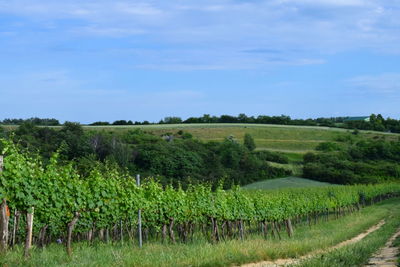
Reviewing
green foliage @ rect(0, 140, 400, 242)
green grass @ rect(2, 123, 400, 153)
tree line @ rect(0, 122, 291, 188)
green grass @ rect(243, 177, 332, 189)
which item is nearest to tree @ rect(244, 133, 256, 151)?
tree line @ rect(0, 122, 291, 188)

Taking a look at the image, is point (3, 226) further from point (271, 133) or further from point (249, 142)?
point (271, 133)

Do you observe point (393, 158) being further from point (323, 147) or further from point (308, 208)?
point (308, 208)

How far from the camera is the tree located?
9448cm

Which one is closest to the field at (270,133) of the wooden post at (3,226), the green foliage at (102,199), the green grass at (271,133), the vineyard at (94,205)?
the green grass at (271,133)

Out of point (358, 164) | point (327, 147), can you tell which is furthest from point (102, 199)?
point (327, 147)

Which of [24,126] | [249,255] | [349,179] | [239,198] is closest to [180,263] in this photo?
[249,255]

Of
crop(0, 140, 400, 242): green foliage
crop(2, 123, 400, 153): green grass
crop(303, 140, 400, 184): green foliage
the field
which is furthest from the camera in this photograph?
the field

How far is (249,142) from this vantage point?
95.6m

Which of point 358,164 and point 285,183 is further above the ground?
point 358,164

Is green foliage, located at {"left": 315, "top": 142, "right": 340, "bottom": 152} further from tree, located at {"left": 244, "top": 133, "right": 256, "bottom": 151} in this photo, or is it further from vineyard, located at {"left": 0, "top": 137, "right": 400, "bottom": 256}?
vineyard, located at {"left": 0, "top": 137, "right": 400, "bottom": 256}

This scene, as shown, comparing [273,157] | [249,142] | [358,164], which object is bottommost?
[358,164]

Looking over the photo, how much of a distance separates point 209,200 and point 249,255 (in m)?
9.23

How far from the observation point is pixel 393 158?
3907 inches

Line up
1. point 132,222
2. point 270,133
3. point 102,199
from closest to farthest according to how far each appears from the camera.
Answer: point 102,199, point 132,222, point 270,133
